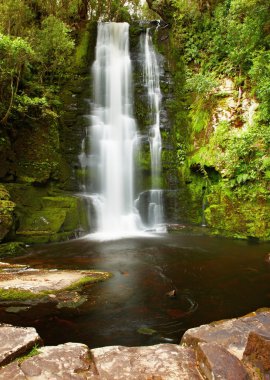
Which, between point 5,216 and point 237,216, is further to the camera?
point 237,216

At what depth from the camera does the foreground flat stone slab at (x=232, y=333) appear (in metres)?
3.14

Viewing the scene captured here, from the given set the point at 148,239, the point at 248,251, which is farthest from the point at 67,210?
the point at 248,251

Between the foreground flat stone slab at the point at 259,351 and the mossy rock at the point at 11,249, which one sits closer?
the foreground flat stone slab at the point at 259,351

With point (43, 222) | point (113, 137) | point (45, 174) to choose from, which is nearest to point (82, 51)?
point (113, 137)

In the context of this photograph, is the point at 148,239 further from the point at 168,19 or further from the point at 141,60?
the point at 168,19

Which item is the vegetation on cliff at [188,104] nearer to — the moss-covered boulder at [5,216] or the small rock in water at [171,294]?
the moss-covered boulder at [5,216]

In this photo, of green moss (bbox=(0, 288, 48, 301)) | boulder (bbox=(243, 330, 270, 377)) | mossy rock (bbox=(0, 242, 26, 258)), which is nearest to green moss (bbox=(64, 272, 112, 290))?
green moss (bbox=(0, 288, 48, 301))

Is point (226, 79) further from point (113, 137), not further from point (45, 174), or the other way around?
point (45, 174)

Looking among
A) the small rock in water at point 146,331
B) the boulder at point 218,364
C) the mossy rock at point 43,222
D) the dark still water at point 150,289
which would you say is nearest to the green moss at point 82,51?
the mossy rock at point 43,222

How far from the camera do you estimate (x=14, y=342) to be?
10.2 feet

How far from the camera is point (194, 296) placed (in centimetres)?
544

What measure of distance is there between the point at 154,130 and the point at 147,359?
465 inches

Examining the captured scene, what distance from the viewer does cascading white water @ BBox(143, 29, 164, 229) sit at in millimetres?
12344

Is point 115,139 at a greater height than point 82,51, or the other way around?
point 82,51
